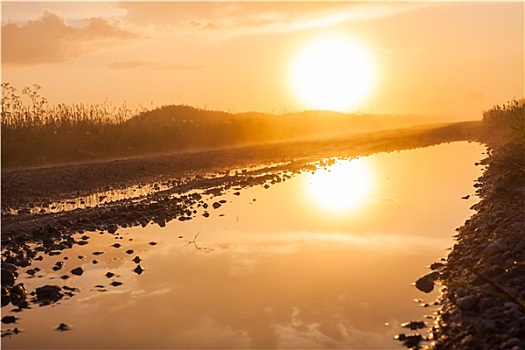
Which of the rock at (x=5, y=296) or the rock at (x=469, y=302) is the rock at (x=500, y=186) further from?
the rock at (x=5, y=296)

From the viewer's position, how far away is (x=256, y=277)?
30.1ft

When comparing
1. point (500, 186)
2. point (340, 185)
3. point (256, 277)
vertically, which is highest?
point (500, 186)

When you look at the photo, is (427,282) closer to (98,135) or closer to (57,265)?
(57,265)

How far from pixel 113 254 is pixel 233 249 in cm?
204

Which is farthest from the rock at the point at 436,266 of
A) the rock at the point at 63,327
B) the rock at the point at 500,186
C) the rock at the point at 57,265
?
the rock at the point at 57,265

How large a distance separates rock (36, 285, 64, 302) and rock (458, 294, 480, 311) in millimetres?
5061

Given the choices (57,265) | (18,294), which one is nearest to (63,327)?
(18,294)

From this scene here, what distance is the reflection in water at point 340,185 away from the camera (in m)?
16.0

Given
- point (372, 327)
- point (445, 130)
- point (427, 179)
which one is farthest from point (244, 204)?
point (445, 130)

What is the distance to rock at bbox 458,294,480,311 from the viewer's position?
695cm

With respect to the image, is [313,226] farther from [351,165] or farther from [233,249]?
[351,165]

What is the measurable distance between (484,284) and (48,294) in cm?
554

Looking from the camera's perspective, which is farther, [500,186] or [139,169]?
[139,169]

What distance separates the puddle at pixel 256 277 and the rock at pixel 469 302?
0.54 metres
